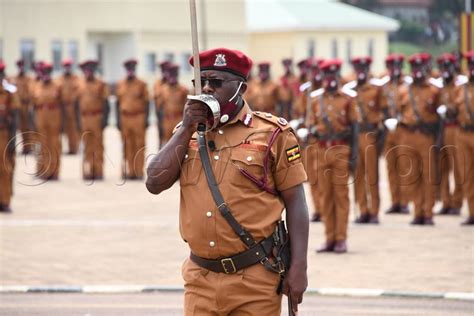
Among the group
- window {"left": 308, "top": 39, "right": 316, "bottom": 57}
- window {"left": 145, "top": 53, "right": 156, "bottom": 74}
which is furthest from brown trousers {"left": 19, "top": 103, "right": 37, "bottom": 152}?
window {"left": 308, "top": 39, "right": 316, "bottom": 57}

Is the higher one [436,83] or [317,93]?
[317,93]

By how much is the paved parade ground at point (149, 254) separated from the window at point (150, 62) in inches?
1522

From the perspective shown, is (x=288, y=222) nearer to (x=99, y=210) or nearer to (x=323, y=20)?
(x=99, y=210)

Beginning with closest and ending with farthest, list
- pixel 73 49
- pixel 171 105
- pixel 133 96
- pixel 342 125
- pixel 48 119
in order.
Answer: pixel 342 125 < pixel 171 105 < pixel 133 96 < pixel 48 119 < pixel 73 49

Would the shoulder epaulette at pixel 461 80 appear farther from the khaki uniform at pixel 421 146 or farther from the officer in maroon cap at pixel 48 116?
the officer in maroon cap at pixel 48 116

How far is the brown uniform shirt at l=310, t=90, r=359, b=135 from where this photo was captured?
14.7 meters

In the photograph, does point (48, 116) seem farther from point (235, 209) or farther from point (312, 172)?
point (235, 209)

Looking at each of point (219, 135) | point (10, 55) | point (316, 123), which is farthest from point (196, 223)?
point (10, 55)

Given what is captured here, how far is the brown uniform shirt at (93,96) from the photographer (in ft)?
80.8

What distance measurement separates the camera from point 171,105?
2381cm

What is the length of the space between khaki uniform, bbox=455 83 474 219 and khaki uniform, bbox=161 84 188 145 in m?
7.75

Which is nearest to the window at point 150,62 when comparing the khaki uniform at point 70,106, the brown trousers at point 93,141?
the khaki uniform at point 70,106

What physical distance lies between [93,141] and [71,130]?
629cm

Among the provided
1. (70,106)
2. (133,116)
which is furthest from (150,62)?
(133,116)
